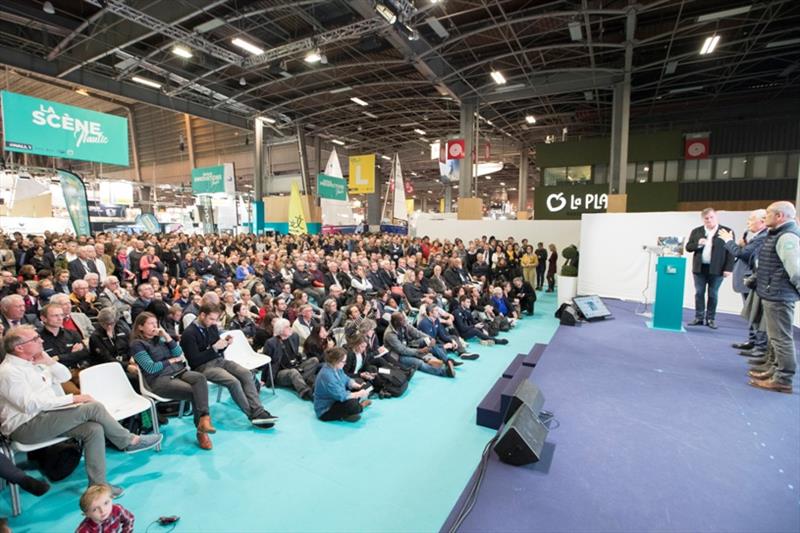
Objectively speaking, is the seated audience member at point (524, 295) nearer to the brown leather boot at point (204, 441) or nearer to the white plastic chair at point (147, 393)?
the brown leather boot at point (204, 441)

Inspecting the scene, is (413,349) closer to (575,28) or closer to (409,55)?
(409,55)

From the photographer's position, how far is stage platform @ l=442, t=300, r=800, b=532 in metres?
1.99

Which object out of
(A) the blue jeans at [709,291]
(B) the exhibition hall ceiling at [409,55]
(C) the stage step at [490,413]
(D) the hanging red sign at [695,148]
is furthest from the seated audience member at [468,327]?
(D) the hanging red sign at [695,148]

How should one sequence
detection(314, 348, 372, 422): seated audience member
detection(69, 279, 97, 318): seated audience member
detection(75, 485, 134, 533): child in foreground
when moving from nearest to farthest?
detection(75, 485, 134, 533): child in foreground, detection(314, 348, 372, 422): seated audience member, detection(69, 279, 97, 318): seated audience member

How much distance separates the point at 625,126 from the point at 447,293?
10.2 meters

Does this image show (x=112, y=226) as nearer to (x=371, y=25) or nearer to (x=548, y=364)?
(x=371, y=25)

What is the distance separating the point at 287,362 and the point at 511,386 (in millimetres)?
2703

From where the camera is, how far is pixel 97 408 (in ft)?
8.98

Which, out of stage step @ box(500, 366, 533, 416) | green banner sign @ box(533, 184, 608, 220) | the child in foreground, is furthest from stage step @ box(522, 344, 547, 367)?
green banner sign @ box(533, 184, 608, 220)

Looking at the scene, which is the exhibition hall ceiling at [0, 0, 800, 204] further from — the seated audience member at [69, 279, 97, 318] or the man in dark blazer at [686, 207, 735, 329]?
the seated audience member at [69, 279, 97, 318]

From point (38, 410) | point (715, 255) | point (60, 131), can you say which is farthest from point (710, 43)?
point (60, 131)

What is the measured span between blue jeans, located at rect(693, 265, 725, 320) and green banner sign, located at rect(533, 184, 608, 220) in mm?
12660

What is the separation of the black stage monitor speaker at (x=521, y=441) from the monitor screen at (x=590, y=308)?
4120 millimetres

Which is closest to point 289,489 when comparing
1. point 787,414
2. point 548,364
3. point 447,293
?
point 548,364
